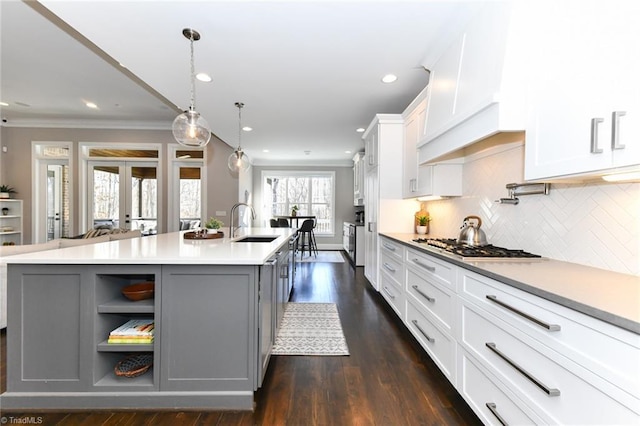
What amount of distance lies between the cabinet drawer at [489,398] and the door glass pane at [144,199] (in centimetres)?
634

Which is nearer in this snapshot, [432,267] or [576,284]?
[576,284]

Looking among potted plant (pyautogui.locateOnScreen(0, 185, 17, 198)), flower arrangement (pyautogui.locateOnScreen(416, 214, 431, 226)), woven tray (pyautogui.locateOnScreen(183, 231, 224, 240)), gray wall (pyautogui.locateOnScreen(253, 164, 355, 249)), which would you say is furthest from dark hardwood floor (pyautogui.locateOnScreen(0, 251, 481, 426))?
gray wall (pyautogui.locateOnScreen(253, 164, 355, 249))

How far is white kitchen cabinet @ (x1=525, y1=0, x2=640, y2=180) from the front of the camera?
958 millimetres

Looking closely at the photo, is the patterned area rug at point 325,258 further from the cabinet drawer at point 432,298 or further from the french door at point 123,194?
the cabinet drawer at point 432,298

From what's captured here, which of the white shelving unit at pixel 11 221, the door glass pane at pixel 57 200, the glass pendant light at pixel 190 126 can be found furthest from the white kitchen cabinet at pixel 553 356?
the white shelving unit at pixel 11 221

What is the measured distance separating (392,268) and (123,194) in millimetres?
5931

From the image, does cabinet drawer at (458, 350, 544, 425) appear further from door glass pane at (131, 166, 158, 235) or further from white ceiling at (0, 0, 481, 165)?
door glass pane at (131, 166, 158, 235)

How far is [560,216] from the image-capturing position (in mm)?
1598

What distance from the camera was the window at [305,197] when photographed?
8.45 meters

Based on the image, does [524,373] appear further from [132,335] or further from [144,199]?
[144,199]

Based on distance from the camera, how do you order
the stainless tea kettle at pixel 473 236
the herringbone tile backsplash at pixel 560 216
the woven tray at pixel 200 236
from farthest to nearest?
1. the woven tray at pixel 200 236
2. the stainless tea kettle at pixel 473 236
3. the herringbone tile backsplash at pixel 560 216

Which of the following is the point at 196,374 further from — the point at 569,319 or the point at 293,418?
the point at 569,319

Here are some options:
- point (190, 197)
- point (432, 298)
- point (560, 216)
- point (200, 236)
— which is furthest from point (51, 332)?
point (190, 197)

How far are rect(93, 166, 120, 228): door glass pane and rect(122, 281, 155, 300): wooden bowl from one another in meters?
5.32
